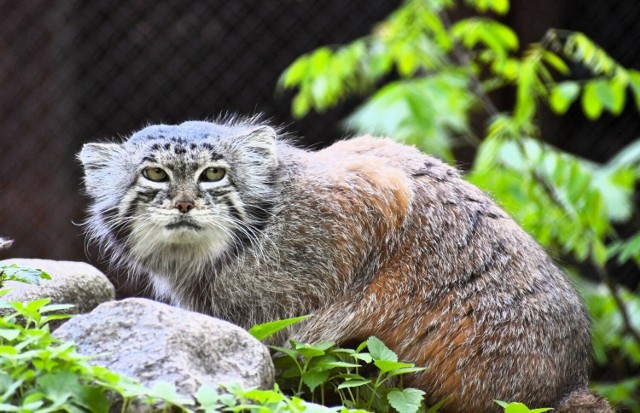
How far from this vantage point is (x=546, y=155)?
7.66 m

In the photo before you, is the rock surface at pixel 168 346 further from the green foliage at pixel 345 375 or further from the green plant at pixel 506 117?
the green plant at pixel 506 117

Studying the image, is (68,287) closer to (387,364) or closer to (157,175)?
(157,175)

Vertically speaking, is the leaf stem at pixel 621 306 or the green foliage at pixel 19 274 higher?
the green foliage at pixel 19 274

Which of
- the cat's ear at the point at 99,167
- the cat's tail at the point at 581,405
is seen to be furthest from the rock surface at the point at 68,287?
the cat's tail at the point at 581,405

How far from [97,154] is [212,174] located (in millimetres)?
752

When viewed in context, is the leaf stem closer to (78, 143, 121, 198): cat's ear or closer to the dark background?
the dark background

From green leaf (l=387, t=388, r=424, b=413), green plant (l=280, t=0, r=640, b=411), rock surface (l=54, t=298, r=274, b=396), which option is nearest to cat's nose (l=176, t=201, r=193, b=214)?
rock surface (l=54, t=298, r=274, b=396)

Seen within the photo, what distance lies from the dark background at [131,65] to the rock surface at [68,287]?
184 inches

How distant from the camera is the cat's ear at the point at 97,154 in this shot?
16.9 feet

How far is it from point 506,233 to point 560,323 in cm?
53

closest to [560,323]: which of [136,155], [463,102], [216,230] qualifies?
[216,230]

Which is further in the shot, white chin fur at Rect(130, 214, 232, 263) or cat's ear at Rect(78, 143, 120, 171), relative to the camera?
cat's ear at Rect(78, 143, 120, 171)

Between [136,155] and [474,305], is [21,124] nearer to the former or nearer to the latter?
[136,155]

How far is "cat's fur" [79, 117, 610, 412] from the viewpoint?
4754 mm
